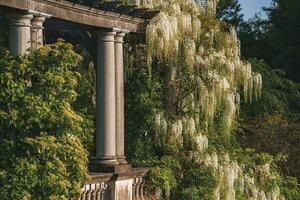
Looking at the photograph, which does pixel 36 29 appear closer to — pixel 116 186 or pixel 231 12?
pixel 116 186

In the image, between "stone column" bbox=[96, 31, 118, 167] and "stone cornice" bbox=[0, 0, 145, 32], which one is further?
"stone column" bbox=[96, 31, 118, 167]

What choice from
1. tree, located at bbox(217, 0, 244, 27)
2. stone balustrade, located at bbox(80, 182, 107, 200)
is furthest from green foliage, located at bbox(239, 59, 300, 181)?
tree, located at bbox(217, 0, 244, 27)

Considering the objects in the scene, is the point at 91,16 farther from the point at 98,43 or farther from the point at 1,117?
the point at 1,117

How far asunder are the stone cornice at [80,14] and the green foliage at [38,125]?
35.8 inches

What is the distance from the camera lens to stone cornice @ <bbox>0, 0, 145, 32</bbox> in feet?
42.2

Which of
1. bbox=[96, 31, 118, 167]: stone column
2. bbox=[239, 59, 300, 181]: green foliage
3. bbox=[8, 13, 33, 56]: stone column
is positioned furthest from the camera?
bbox=[239, 59, 300, 181]: green foliage

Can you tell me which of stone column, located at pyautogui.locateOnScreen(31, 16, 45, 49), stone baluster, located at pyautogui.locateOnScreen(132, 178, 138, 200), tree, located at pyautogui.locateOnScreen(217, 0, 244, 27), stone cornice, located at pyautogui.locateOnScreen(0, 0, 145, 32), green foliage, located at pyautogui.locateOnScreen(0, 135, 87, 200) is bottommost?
stone baluster, located at pyautogui.locateOnScreen(132, 178, 138, 200)

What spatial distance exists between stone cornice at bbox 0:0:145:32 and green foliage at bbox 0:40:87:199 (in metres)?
0.91

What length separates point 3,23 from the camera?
53.7ft

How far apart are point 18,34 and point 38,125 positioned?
161cm

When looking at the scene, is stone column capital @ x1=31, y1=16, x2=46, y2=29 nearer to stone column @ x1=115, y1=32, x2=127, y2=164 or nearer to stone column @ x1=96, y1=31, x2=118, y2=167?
stone column @ x1=96, y1=31, x2=118, y2=167

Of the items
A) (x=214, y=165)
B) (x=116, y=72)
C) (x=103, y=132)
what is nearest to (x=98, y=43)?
(x=116, y=72)

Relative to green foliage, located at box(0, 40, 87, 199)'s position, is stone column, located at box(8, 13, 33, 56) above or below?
above

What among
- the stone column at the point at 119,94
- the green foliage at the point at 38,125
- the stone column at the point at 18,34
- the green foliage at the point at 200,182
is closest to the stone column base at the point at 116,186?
the stone column at the point at 119,94
